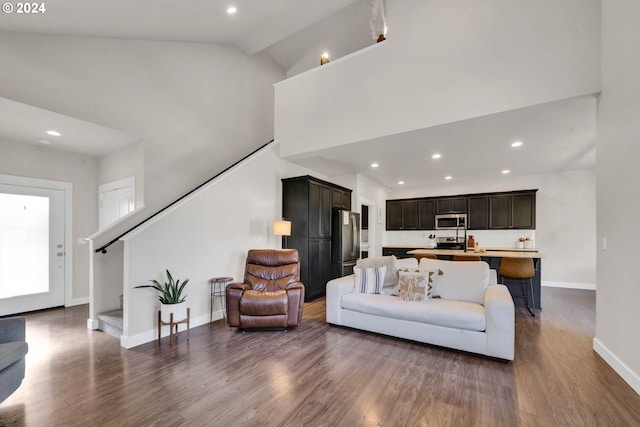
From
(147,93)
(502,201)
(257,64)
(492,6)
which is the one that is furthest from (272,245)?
(502,201)

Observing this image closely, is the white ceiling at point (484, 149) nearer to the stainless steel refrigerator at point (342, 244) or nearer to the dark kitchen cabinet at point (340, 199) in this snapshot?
the dark kitchen cabinet at point (340, 199)

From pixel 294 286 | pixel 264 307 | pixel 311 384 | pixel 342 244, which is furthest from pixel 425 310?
A: pixel 342 244

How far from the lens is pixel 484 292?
3268mm

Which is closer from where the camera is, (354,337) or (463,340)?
(463,340)

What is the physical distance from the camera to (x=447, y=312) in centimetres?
295

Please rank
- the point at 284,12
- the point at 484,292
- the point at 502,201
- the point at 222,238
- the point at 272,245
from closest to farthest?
the point at 484,292 < the point at 222,238 < the point at 284,12 < the point at 272,245 < the point at 502,201

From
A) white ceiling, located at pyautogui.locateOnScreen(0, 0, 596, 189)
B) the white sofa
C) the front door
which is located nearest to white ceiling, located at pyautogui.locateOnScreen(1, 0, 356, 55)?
white ceiling, located at pyautogui.locateOnScreen(0, 0, 596, 189)

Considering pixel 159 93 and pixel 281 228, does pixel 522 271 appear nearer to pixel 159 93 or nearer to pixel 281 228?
pixel 281 228

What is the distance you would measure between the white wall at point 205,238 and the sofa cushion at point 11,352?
108cm

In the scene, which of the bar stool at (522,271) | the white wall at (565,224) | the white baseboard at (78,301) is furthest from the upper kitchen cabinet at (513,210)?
the white baseboard at (78,301)

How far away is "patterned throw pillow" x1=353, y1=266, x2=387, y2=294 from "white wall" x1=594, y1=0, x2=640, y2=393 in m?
2.27

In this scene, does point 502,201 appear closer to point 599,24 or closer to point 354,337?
point 599,24

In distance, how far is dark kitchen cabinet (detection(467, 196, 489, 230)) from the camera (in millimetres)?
7254

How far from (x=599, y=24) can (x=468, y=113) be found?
137 cm
